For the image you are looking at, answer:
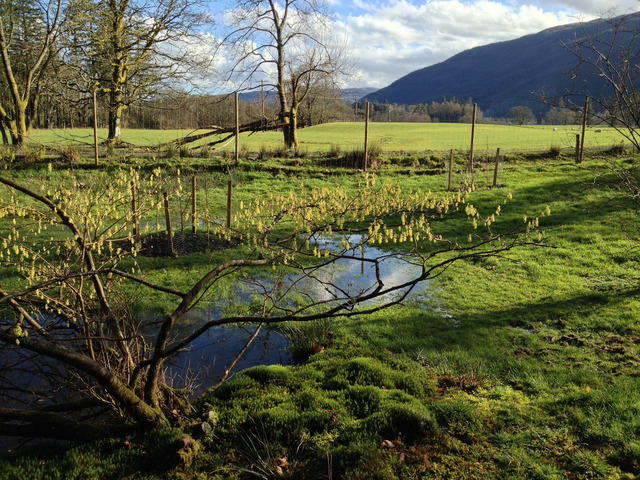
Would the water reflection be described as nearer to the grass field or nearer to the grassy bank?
the grassy bank

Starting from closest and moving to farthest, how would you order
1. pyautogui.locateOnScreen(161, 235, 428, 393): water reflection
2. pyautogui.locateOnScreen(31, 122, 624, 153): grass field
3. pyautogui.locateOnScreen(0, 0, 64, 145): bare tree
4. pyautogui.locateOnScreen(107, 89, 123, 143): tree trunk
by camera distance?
pyautogui.locateOnScreen(161, 235, 428, 393): water reflection, pyautogui.locateOnScreen(0, 0, 64, 145): bare tree, pyautogui.locateOnScreen(107, 89, 123, 143): tree trunk, pyautogui.locateOnScreen(31, 122, 624, 153): grass field

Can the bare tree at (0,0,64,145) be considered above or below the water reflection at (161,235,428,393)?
above

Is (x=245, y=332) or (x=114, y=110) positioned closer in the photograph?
(x=245, y=332)

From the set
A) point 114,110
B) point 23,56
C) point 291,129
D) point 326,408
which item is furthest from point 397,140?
point 326,408

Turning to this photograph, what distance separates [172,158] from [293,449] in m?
18.1

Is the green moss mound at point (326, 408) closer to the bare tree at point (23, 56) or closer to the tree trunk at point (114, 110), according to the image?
the bare tree at point (23, 56)

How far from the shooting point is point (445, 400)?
15.5 feet

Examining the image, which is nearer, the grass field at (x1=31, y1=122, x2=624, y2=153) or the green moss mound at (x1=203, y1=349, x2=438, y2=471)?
the green moss mound at (x1=203, y1=349, x2=438, y2=471)

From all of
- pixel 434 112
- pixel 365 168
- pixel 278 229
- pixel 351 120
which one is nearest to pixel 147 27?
pixel 365 168

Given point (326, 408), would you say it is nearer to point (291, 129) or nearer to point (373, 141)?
point (373, 141)

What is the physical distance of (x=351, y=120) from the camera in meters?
65.1

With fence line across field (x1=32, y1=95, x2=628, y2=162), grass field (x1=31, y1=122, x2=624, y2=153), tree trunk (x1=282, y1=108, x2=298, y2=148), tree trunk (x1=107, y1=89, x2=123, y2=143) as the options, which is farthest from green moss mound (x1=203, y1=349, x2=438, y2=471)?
tree trunk (x1=107, y1=89, x2=123, y2=143)

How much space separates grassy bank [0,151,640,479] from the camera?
3.70 m

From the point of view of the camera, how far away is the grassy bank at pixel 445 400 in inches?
145
